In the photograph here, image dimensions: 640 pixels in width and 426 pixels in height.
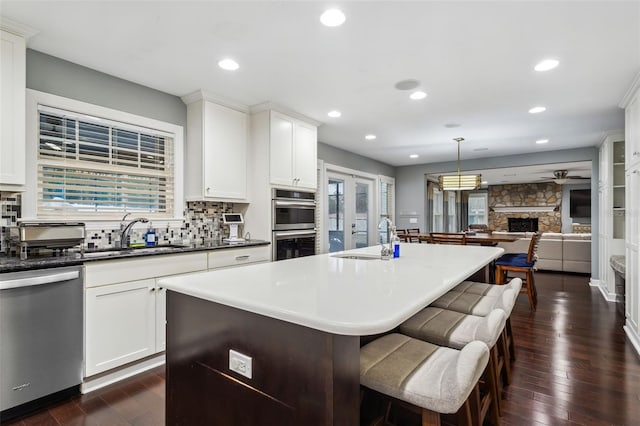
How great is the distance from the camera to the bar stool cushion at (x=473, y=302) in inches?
72.7

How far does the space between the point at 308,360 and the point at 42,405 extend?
2.13 meters

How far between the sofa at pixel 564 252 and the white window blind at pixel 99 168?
620 centimetres

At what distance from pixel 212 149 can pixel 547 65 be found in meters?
3.04

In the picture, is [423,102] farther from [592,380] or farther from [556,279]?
[556,279]

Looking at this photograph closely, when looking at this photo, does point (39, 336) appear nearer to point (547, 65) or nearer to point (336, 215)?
point (547, 65)

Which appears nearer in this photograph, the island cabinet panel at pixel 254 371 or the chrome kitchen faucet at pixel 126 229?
the island cabinet panel at pixel 254 371

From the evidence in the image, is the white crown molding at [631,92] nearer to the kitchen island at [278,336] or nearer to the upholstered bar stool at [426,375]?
the kitchen island at [278,336]

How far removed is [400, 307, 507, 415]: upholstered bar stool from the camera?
4.78ft

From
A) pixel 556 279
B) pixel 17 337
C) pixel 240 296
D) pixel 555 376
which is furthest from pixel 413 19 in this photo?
pixel 556 279

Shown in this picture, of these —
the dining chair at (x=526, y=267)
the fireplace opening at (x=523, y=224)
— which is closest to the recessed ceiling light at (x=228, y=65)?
the dining chair at (x=526, y=267)

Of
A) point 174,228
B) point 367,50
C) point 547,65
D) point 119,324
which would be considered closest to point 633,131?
point 547,65

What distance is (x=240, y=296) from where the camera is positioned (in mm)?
1235

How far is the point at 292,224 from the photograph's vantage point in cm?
390

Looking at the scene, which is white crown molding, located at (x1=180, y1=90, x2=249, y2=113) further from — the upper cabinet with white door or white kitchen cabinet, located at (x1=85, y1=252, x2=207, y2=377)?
white kitchen cabinet, located at (x1=85, y1=252, x2=207, y2=377)
